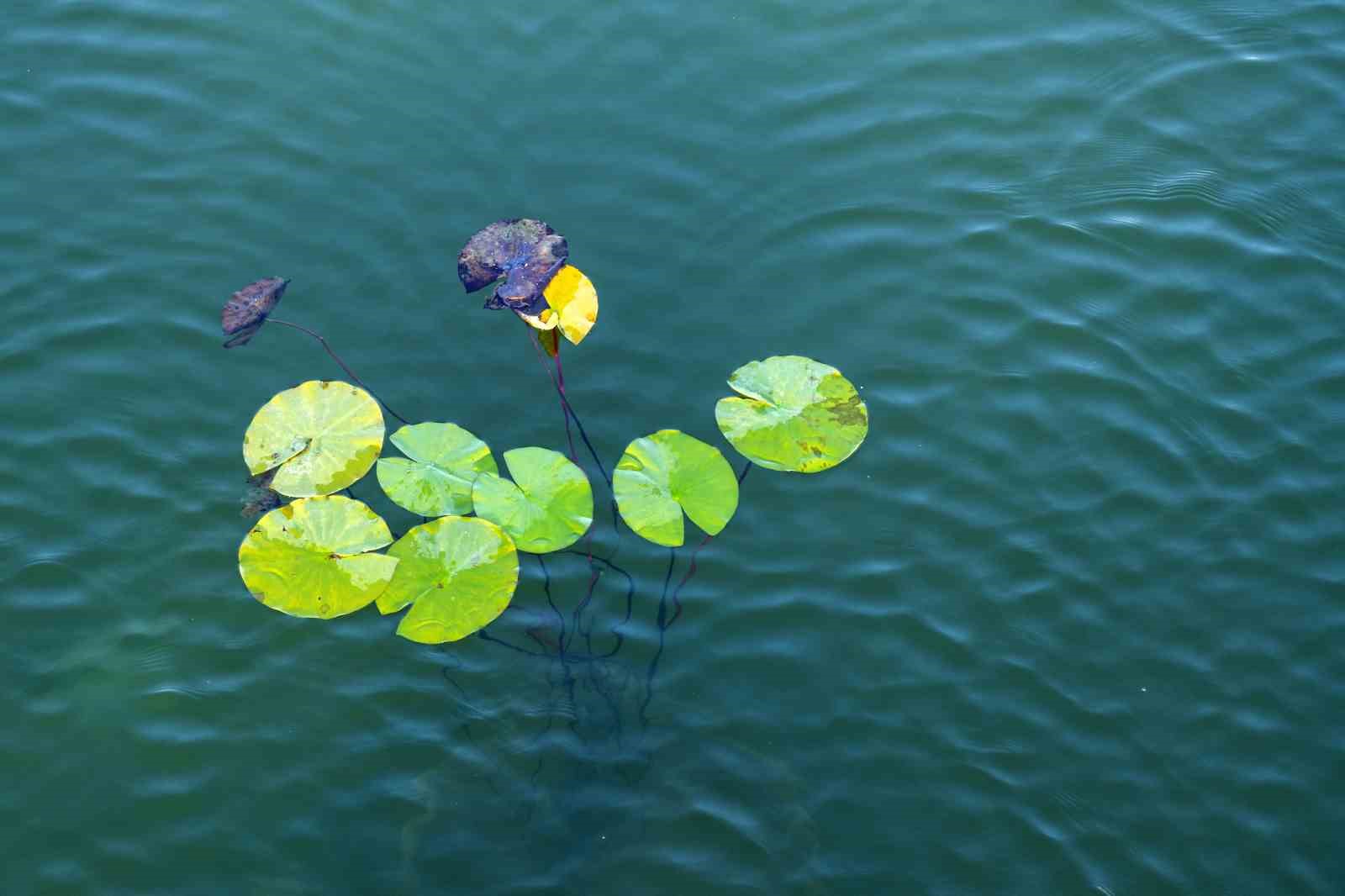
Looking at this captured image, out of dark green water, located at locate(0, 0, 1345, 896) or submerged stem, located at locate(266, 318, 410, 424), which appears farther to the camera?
submerged stem, located at locate(266, 318, 410, 424)

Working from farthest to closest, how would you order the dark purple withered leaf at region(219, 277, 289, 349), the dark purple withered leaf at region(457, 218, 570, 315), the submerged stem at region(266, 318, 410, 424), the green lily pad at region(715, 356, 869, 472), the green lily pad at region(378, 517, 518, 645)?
the dark purple withered leaf at region(219, 277, 289, 349), the submerged stem at region(266, 318, 410, 424), the dark purple withered leaf at region(457, 218, 570, 315), the green lily pad at region(715, 356, 869, 472), the green lily pad at region(378, 517, 518, 645)

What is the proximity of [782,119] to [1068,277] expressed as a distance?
3.82ft

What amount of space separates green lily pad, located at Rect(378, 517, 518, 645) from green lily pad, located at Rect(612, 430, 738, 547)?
0.34m

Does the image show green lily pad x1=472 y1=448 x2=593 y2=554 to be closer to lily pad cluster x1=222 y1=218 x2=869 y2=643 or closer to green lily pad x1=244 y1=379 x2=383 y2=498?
lily pad cluster x1=222 y1=218 x2=869 y2=643

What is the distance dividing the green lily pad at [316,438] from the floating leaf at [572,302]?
21.3 inches

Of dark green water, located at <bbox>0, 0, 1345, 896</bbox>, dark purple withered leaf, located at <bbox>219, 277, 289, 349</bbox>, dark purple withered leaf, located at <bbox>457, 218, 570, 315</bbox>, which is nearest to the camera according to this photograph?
dark green water, located at <bbox>0, 0, 1345, 896</bbox>

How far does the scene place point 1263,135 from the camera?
431 cm

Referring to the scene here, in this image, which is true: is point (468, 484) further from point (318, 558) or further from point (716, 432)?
point (716, 432)

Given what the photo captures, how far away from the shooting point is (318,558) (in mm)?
2885

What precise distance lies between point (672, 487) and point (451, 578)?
0.60 m

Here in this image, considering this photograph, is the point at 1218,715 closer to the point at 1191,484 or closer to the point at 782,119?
the point at 1191,484

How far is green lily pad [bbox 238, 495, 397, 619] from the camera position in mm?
2842

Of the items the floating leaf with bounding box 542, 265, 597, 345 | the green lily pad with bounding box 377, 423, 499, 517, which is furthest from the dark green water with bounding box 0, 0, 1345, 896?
the floating leaf with bounding box 542, 265, 597, 345

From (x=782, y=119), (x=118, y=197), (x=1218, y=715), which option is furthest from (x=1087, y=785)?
(x=118, y=197)
